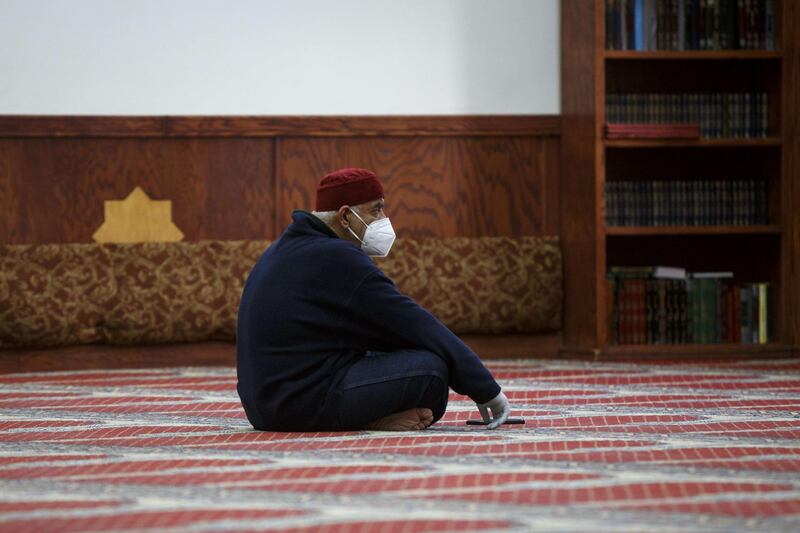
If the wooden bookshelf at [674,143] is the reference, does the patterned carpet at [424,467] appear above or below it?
below

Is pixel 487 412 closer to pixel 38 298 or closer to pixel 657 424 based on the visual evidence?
pixel 657 424

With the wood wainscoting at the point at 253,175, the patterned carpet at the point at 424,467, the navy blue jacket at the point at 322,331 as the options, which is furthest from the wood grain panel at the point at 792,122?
the navy blue jacket at the point at 322,331

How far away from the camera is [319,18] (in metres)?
5.56

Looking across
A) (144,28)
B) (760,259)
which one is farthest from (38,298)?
(760,259)

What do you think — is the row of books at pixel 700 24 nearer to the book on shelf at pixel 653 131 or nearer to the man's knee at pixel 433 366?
the book on shelf at pixel 653 131

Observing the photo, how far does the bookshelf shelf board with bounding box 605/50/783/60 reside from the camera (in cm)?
525

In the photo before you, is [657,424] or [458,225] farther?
[458,225]

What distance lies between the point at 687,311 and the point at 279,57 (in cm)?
209

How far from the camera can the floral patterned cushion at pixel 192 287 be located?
5277 millimetres

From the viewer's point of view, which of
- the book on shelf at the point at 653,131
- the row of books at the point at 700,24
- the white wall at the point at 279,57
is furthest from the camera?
the white wall at the point at 279,57

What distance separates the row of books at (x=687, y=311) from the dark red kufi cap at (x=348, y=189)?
2364 mm

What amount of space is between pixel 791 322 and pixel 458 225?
4.88ft

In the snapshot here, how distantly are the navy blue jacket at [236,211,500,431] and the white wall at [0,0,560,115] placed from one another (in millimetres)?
2524

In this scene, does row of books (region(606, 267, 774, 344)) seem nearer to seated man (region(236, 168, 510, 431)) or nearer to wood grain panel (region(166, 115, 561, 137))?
wood grain panel (region(166, 115, 561, 137))
